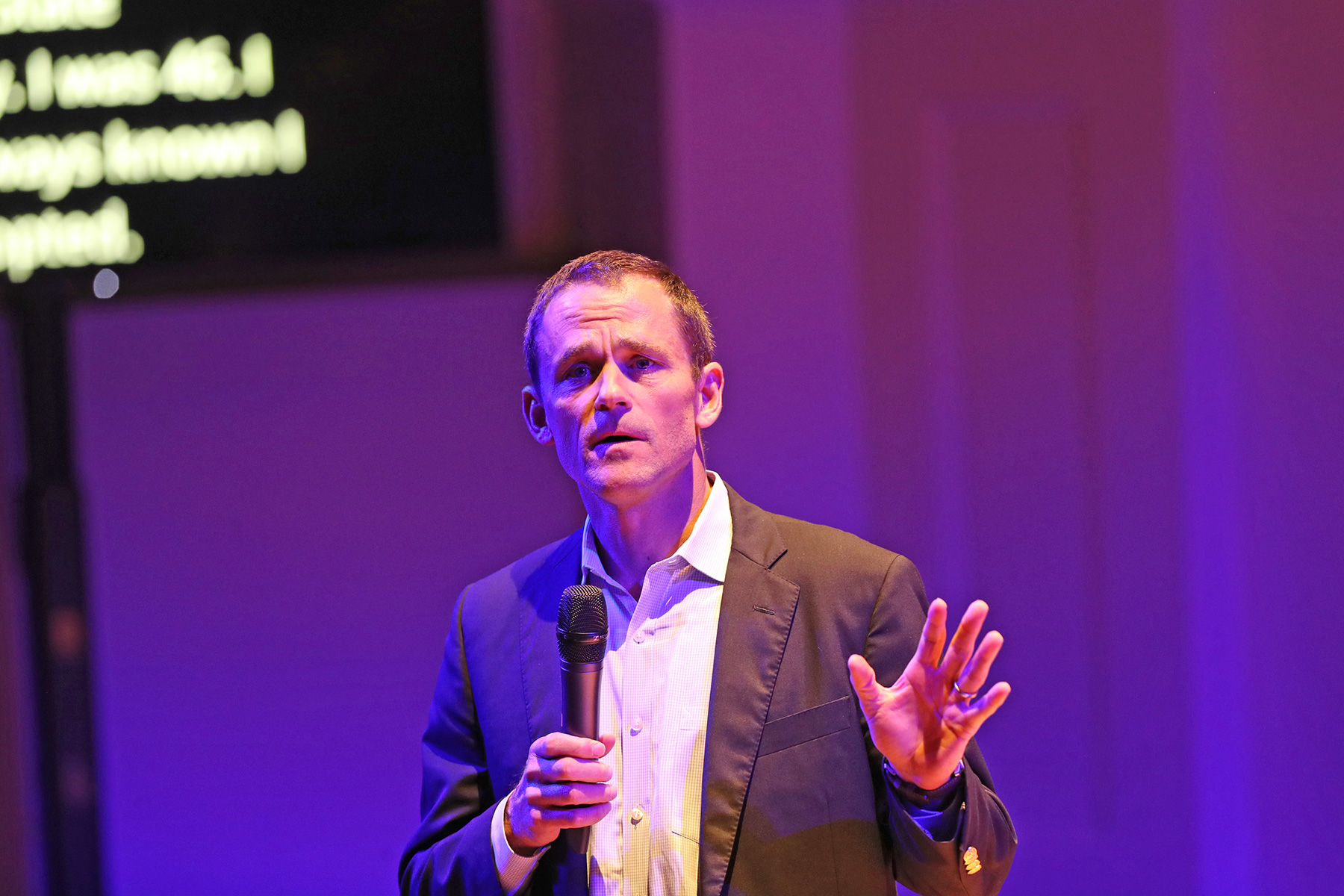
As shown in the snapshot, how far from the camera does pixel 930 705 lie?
1303 mm

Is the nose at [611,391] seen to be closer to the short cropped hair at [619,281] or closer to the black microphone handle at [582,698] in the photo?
the short cropped hair at [619,281]

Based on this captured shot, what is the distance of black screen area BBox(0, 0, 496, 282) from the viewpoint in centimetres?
277

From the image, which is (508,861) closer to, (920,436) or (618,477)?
(618,477)

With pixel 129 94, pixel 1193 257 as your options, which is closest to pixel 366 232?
pixel 129 94

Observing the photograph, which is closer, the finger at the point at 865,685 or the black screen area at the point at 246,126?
the finger at the point at 865,685

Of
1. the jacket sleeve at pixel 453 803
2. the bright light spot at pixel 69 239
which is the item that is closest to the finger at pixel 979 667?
the jacket sleeve at pixel 453 803

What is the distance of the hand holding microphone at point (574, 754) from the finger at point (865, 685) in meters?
0.30

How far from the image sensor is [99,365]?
10.4ft

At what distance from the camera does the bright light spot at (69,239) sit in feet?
9.34

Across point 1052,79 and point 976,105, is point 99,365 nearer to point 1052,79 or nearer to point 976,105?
point 976,105

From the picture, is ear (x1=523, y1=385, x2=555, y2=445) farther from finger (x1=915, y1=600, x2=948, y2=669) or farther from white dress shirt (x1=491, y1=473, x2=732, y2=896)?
finger (x1=915, y1=600, x2=948, y2=669)

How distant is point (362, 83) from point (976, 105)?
1.57 m

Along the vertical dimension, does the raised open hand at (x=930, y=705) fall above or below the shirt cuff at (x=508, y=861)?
above

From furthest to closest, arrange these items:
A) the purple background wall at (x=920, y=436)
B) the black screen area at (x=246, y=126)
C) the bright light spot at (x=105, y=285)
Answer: the bright light spot at (x=105, y=285) < the black screen area at (x=246, y=126) < the purple background wall at (x=920, y=436)
